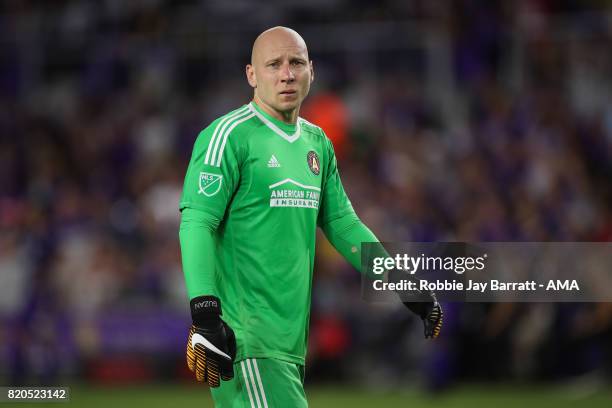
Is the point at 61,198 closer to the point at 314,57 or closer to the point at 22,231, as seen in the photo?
the point at 22,231

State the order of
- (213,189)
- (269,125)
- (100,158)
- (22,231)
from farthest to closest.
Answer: (100,158) < (22,231) < (269,125) < (213,189)

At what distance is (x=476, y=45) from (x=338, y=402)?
523 cm

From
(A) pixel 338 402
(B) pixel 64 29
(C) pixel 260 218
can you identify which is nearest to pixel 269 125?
(C) pixel 260 218

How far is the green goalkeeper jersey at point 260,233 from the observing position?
4871 millimetres

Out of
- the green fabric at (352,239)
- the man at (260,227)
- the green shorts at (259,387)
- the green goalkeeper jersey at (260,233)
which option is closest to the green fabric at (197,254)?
the man at (260,227)

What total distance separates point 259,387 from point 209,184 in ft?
3.08

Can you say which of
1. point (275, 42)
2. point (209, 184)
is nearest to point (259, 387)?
point (209, 184)

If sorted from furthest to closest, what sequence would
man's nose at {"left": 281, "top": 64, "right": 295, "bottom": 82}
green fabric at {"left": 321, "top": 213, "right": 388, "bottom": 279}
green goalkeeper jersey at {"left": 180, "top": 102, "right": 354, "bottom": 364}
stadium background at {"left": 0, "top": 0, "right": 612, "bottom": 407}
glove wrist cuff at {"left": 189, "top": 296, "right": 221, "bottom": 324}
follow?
stadium background at {"left": 0, "top": 0, "right": 612, "bottom": 407}
green fabric at {"left": 321, "top": 213, "right": 388, "bottom": 279}
man's nose at {"left": 281, "top": 64, "right": 295, "bottom": 82}
green goalkeeper jersey at {"left": 180, "top": 102, "right": 354, "bottom": 364}
glove wrist cuff at {"left": 189, "top": 296, "right": 221, "bottom": 324}

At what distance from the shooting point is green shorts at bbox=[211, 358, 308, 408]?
482 centimetres

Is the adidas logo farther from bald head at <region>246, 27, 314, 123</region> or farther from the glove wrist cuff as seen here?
the glove wrist cuff

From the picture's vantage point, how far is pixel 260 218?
493cm

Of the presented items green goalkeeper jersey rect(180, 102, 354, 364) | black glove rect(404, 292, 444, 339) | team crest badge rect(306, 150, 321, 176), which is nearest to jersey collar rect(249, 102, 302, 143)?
green goalkeeper jersey rect(180, 102, 354, 364)

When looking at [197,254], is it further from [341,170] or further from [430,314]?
[341,170]

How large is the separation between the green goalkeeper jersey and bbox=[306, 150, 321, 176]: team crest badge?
98mm
